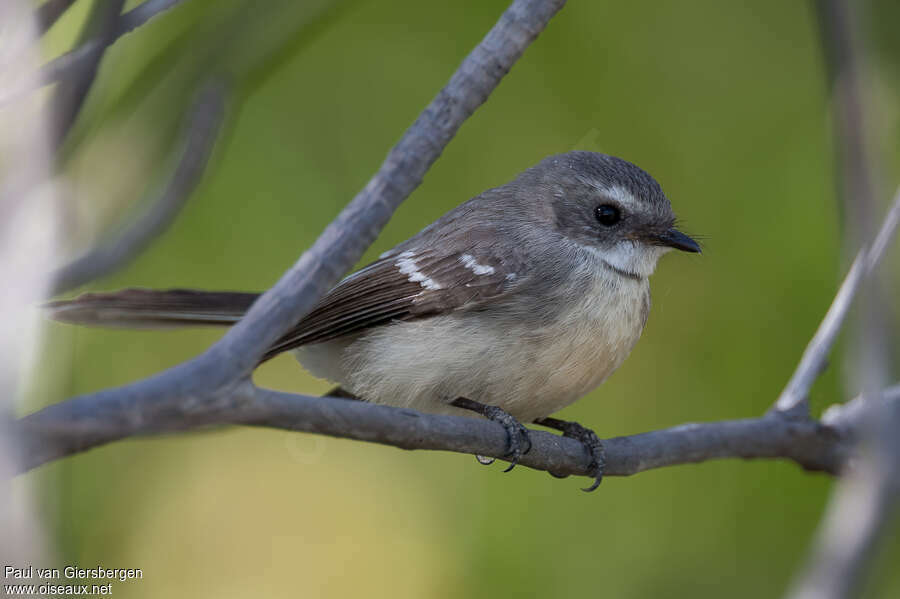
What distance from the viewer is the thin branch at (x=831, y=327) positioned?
259 centimetres

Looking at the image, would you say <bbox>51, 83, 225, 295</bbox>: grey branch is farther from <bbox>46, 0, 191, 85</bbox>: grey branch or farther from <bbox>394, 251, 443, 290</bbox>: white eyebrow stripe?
<bbox>394, 251, 443, 290</bbox>: white eyebrow stripe

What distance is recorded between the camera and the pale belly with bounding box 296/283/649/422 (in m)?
3.12

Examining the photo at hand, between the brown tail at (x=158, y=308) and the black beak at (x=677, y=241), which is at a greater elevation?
the brown tail at (x=158, y=308)

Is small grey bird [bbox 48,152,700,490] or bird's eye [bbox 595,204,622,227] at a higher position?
bird's eye [bbox 595,204,622,227]

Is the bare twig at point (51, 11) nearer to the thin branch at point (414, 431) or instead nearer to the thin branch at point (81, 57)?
the thin branch at point (81, 57)

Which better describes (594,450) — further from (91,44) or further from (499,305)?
(91,44)

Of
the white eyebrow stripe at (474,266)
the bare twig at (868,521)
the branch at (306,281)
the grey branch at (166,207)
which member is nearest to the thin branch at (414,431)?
the branch at (306,281)

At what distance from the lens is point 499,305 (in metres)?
3.24

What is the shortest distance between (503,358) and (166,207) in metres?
1.34

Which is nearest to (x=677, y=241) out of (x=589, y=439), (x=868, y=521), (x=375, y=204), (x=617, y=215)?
(x=617, y=215)

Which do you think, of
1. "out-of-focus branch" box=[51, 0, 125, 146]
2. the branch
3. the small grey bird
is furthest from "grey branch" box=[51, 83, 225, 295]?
the small grey bird

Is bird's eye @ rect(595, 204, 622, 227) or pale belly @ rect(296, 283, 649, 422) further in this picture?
bird's eye @ rect(595, 204, 622, 227)

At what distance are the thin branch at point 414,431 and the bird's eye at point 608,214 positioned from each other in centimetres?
86

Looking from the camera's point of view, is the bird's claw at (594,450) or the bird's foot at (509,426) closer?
the bird's foot at (509,426)
